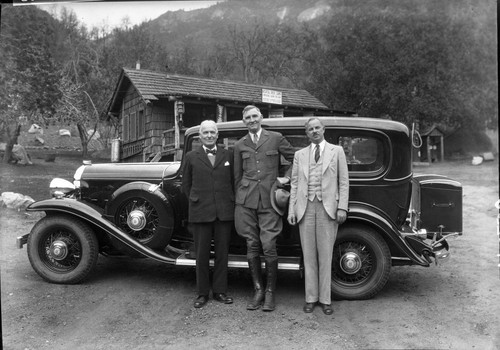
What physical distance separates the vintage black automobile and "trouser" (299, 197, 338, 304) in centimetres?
19

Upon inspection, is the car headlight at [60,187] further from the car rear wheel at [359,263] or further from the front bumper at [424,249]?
the front bumper at [424,249]

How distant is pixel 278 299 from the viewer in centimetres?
328

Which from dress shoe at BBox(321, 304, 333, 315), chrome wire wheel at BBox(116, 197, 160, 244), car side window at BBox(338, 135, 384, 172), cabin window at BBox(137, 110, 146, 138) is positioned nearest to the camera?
dress shoe at BBox(321, 304, 333, 315)

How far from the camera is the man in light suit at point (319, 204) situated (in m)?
3.04

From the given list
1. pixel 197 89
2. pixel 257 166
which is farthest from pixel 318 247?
pixel 197 89

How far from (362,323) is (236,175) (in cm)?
148

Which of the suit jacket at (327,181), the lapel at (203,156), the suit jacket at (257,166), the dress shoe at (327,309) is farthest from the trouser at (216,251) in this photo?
the dress shoe at (327,309)

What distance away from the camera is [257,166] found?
3199 millimetres

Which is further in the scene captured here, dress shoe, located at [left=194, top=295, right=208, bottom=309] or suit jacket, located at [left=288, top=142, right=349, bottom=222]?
dress shoe, located at [left=194, top=295, right=208, bottom=309]

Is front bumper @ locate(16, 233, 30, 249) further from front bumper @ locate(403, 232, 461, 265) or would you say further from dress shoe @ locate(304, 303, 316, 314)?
front bumper @ locate(403, 232, 461, 265)

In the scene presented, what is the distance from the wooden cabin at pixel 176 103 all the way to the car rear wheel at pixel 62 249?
3.07ft

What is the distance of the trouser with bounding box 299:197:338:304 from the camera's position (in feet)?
10.0

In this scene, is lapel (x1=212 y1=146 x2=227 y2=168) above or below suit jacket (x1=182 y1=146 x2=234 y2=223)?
above

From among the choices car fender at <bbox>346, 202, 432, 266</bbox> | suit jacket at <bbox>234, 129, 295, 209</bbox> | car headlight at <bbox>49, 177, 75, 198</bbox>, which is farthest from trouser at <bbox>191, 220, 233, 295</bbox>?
car headlight at <bbox>49, 177, 75, 198</bbox>
